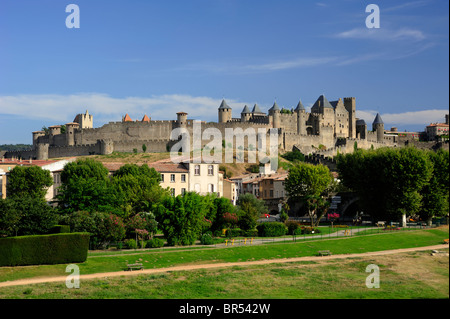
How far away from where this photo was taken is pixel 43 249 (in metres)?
32.4

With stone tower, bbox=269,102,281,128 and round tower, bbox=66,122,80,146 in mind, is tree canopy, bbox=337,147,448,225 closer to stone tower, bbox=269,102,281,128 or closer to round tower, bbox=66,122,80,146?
stone tower, bbox=269,102,281,128

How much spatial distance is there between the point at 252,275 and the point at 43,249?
A: 12.9 metres

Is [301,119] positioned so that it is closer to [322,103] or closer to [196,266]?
[322,103]

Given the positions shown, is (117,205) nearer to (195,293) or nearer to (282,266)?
(282,266)

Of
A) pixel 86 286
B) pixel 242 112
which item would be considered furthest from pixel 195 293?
pixel 242 112

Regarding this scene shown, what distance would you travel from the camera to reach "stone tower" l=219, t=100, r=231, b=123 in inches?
4360

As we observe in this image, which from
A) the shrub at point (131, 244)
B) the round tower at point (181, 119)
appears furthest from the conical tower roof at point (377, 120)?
the shrub at point (131, 244)

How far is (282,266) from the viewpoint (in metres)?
30.9

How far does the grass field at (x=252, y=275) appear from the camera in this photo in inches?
901

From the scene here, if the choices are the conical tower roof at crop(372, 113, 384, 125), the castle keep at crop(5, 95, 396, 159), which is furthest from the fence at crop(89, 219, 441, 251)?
the conical tower roof at crop(372, 113, 384, 125)

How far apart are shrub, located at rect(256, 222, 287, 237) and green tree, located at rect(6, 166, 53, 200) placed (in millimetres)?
21045

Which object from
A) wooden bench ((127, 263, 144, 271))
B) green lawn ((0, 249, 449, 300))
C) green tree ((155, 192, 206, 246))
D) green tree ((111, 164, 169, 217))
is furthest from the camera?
green tree ((111, 164, 169, 217))

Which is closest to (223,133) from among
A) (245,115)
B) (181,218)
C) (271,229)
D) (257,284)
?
(245,115)

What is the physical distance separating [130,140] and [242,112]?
980 inches
